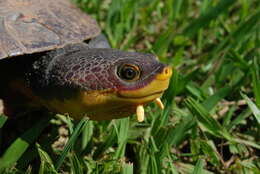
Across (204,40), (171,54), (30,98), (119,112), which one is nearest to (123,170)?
(119,112)

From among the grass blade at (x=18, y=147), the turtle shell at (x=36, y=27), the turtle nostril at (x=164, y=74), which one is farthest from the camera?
the turtle shell at (x=36, y=27)

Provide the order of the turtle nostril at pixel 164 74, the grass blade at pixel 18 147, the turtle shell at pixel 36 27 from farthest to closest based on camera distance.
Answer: the turtle shell at pixel 36 27
the grass blade at pixel 18 147
the turtle nostril at pixel 164 74

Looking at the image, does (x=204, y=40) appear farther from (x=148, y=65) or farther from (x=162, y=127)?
(x=148, y=65)

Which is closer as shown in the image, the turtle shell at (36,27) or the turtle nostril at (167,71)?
the turtle nostril at (167,71)

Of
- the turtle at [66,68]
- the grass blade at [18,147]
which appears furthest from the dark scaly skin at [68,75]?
the grass blade at [18,147]

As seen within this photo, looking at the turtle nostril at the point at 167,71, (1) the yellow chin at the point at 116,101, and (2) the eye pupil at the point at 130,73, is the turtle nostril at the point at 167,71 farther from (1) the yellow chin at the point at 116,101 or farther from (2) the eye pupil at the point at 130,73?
(2) the eye pupil at the point at 130,73

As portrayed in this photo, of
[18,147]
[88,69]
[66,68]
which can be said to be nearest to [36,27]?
[66,68]

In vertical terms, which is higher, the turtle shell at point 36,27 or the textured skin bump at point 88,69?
the turtle shell at point 36,27

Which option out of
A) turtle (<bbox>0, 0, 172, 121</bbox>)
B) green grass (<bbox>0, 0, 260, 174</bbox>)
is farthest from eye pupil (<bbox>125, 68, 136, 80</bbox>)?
green grass (<bbox>0, 0, 260, 174</bbox>)

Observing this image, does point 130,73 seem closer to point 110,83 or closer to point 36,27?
point 110,83
